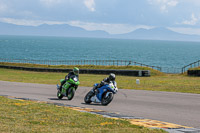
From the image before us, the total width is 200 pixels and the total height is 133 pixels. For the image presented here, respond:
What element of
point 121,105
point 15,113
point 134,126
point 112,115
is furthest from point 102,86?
point 134,126

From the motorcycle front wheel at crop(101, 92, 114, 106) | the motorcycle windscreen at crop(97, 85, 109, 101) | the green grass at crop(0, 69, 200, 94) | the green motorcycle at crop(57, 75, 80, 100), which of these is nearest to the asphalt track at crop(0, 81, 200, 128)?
the motorcycle front wheel at crop(101, 92, 114, 106)

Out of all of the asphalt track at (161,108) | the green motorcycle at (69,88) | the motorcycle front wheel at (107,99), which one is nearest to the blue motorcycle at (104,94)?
the motorcycle front wheel at (107,99)

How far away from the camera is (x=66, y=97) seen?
19.2 meters

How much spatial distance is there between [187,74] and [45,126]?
115 feet

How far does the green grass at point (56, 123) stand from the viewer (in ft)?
27.8

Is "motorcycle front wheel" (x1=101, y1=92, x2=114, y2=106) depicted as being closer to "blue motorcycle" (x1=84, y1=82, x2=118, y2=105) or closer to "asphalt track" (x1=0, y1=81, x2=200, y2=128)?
"blue motorcycle" (x1=84, y1=82, x2=118, y2=105)

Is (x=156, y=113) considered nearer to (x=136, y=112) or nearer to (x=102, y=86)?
(x=136, y=112)

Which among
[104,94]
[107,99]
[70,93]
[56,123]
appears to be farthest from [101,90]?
[56,123]

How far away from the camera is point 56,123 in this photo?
953 cm

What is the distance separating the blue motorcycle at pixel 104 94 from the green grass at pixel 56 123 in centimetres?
350

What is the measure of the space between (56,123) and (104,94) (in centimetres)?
613

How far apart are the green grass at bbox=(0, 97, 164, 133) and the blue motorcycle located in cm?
350

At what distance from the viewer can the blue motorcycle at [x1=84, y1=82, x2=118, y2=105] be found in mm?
Answer: 15031

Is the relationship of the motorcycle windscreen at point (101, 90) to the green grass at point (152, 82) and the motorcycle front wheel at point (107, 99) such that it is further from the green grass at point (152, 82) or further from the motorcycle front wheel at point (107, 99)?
the green grass at point (152, 82)
